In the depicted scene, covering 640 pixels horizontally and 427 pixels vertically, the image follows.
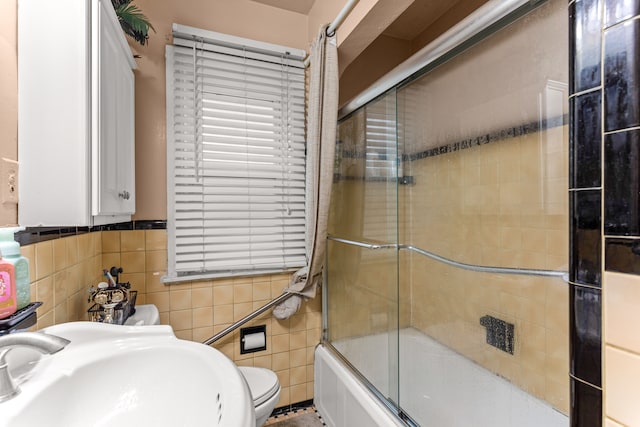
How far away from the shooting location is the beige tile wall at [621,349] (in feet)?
1.58

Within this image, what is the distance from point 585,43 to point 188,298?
5.89ft

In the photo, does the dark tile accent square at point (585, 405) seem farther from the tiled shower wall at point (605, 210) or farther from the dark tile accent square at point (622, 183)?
the dark tile accent square at point (622, 183)

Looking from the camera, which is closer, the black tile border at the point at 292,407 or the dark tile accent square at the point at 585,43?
→ the dark tile accent square at the point at 585,43

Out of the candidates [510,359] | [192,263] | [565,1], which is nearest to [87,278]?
[192,263]

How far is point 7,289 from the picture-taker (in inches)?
26.8

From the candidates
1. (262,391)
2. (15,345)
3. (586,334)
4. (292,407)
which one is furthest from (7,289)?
(292,407)

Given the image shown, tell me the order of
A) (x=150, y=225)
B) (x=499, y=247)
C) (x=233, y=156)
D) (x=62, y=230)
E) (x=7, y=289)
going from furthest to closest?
(x=233, y=156) < (x=150, y=225) < (x=499, y=247) < (x=62, y=230) < (x=7, y=289)

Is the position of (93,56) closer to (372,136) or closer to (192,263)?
(192,263)

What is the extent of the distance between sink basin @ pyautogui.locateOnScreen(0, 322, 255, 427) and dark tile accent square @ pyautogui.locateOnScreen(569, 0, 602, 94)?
2.87ft

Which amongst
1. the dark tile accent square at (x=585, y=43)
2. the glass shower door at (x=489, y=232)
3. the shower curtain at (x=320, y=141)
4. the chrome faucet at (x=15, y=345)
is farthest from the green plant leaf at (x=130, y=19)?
the dark tile accent square at (x=585, y=43)

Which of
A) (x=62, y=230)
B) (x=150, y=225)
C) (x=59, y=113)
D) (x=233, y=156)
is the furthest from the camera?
(x=233, y=156)

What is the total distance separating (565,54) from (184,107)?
1.62 metres

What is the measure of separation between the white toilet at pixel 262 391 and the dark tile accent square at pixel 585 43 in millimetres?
1516

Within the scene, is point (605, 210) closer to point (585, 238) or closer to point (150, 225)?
point (585, 238)
